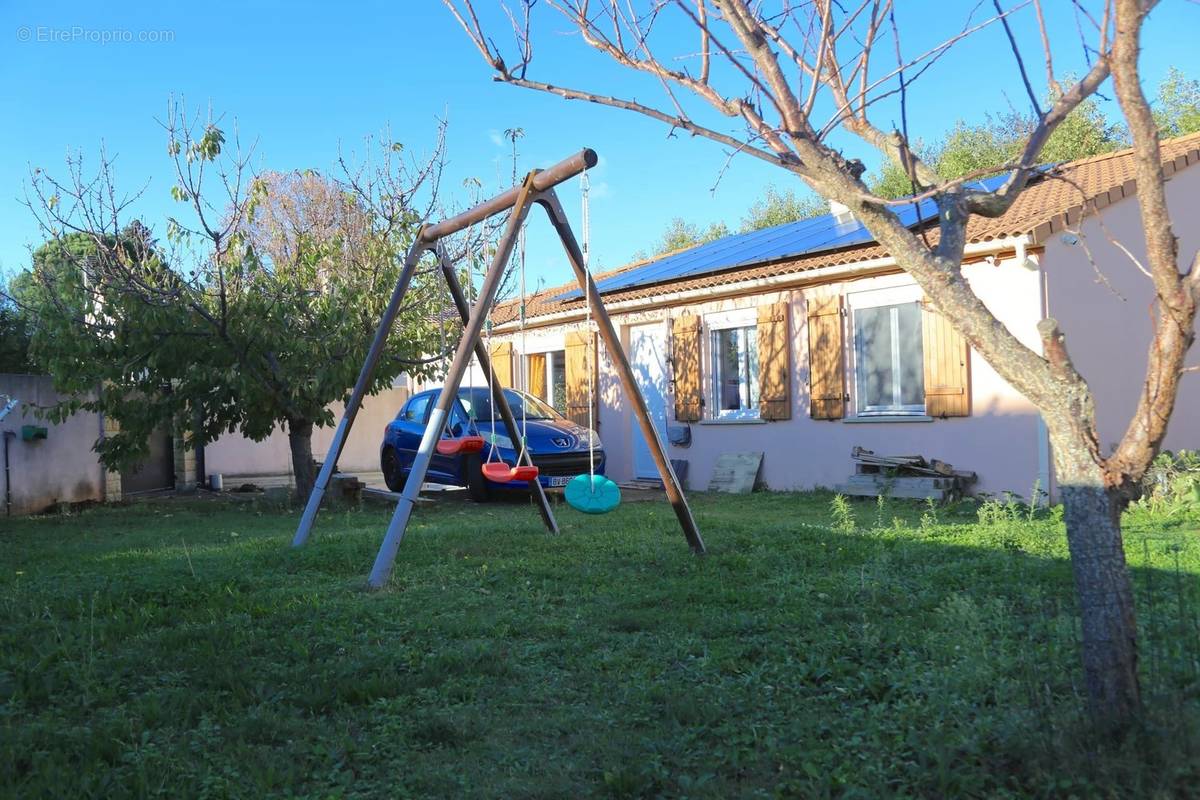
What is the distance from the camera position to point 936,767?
10.2 feet

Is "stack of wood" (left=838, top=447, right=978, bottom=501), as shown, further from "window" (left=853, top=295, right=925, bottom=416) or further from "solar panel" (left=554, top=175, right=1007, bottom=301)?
"solar panel" (left=554, top=175, right=1007, bottom=301)

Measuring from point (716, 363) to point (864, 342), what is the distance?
276cm

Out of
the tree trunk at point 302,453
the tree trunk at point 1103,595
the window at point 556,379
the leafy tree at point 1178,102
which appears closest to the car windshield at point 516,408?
the tree trunk at point 302,453

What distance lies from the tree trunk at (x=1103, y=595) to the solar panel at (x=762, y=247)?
30.4 ft

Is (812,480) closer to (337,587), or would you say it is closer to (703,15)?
(337,587)

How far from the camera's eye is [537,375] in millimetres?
18609

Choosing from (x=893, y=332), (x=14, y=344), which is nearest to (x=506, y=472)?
(x=893, y=332)

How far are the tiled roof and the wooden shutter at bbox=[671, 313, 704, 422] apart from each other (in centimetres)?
59

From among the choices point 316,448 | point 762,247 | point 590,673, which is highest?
point 762,247

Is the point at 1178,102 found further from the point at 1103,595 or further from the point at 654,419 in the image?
the point at 1103,595

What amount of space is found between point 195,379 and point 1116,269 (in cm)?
1080

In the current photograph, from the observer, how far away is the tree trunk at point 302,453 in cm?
1225

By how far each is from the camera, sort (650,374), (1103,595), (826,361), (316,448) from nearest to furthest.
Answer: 1. (1103,595)
2. (826,361)
3. (650,374)
4. (316,448)

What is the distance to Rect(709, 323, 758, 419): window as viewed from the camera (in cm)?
1445
